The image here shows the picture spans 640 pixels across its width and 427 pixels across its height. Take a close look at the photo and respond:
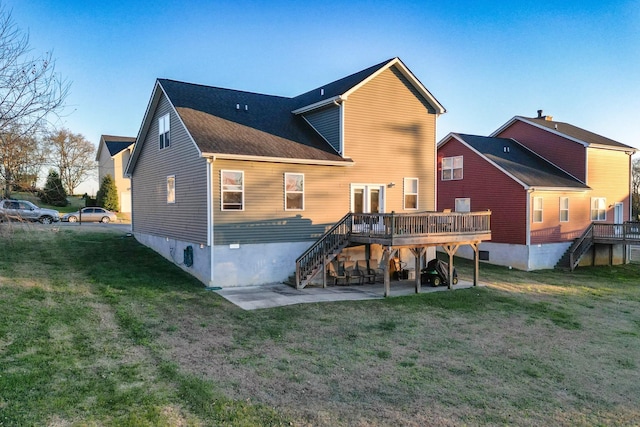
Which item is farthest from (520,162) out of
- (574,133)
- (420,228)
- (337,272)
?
(337,272)

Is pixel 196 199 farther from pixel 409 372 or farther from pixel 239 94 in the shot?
pixel 409 372

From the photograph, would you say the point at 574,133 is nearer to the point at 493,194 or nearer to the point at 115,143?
the point at 493,194

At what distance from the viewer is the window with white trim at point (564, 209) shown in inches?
948

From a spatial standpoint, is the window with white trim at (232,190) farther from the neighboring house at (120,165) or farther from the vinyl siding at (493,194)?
the neighboring house at (120,165)

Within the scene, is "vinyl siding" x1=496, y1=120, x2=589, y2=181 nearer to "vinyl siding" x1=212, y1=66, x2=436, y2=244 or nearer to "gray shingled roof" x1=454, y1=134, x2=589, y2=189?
"gray shingled roof" x1=454, y1=134, x2=589, y2=189

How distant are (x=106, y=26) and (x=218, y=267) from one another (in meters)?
9.47

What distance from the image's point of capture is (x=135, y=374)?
280 inches

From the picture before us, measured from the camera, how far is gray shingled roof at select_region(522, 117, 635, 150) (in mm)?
25833

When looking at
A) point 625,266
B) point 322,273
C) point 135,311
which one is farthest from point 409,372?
point 625,266

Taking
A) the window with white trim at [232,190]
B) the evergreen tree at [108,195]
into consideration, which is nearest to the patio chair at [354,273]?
the window with white trim at [232,190]

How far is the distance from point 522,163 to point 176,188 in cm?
2014

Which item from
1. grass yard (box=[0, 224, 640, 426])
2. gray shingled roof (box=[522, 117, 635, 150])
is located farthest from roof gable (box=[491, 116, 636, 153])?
grass yard (box=[0, 224, 640, 426])

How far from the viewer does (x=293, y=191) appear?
16.3m

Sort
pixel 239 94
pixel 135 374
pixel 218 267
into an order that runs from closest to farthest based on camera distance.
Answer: pixel 135 374
pixel 218 267
pixel 239 94
